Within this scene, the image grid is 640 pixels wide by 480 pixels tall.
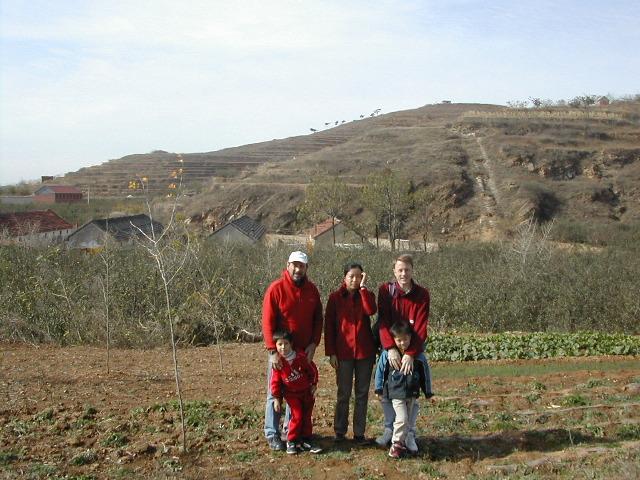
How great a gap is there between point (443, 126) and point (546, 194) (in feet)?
79.0

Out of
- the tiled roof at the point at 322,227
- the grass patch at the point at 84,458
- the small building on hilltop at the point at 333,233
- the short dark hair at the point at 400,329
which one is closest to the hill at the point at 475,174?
the tiled roof at the point at 322,227

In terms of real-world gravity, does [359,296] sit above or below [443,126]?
below

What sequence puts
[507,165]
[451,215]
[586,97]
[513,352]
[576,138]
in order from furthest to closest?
[586,97], [576,138], [507,165], [451,215], [513,352]

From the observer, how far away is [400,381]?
546 cm

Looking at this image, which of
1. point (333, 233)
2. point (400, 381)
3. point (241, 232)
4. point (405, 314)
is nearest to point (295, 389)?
point (400, 381)

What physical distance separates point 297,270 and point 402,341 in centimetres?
101

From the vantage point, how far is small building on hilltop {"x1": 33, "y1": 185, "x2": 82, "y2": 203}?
55.5 metres

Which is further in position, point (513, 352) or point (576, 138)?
point (576, 138)

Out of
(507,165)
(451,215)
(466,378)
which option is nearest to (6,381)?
(466,378)

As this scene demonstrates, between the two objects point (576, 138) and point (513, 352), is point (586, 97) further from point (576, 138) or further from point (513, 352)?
point (513, 352)

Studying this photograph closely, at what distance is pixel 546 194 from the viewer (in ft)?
152

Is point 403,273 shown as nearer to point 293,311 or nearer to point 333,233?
point 293,311

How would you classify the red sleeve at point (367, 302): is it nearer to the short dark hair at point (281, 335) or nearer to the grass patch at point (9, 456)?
the short dark hair at point (281, 335)

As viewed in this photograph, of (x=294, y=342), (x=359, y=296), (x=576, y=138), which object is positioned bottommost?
(x=294, y=342)
